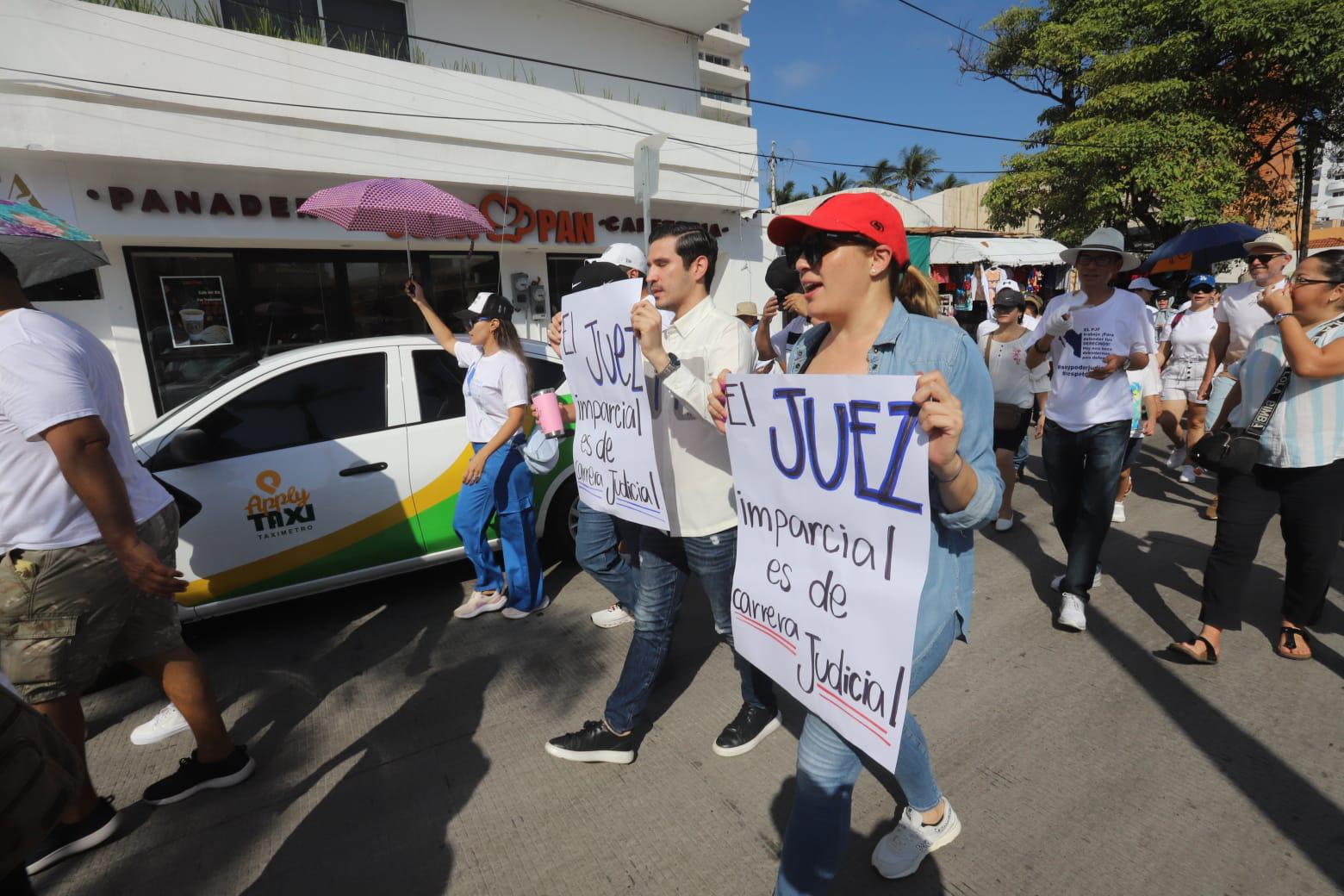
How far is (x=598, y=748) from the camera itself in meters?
2.72

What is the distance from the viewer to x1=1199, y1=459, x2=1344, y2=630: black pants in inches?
119

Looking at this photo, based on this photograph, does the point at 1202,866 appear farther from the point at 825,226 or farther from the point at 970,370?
the point at 825,226

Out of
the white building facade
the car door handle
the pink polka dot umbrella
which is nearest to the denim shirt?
the car door handle

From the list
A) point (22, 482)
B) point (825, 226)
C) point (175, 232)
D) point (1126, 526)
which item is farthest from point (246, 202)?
point (1126, 526)

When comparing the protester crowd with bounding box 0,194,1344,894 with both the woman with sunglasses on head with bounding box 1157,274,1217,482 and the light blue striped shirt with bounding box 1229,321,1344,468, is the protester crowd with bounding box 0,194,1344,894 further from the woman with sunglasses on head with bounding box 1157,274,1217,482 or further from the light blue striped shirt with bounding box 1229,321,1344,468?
the woman with sunglasses on head with bounding box 1157,274,1217,482

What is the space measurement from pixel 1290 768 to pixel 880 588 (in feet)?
7.14

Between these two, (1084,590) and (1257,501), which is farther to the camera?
(1084,590)

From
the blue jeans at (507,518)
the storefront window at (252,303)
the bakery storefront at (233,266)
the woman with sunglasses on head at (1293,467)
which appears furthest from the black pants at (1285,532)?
the bakery storefront at (233,266)

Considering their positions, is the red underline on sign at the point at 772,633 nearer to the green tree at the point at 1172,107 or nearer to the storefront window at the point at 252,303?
the storefront window at the point at 252,303

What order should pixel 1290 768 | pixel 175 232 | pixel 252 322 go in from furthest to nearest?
1. pixel 252 322
2. pixel 175 232
3. pixel 1290 768

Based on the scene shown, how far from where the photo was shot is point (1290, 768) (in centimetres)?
252

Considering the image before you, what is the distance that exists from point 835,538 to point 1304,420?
2635mm

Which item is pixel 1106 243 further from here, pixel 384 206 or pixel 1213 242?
pixel 1213 242

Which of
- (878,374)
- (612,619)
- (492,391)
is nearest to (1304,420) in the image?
(878,374)
